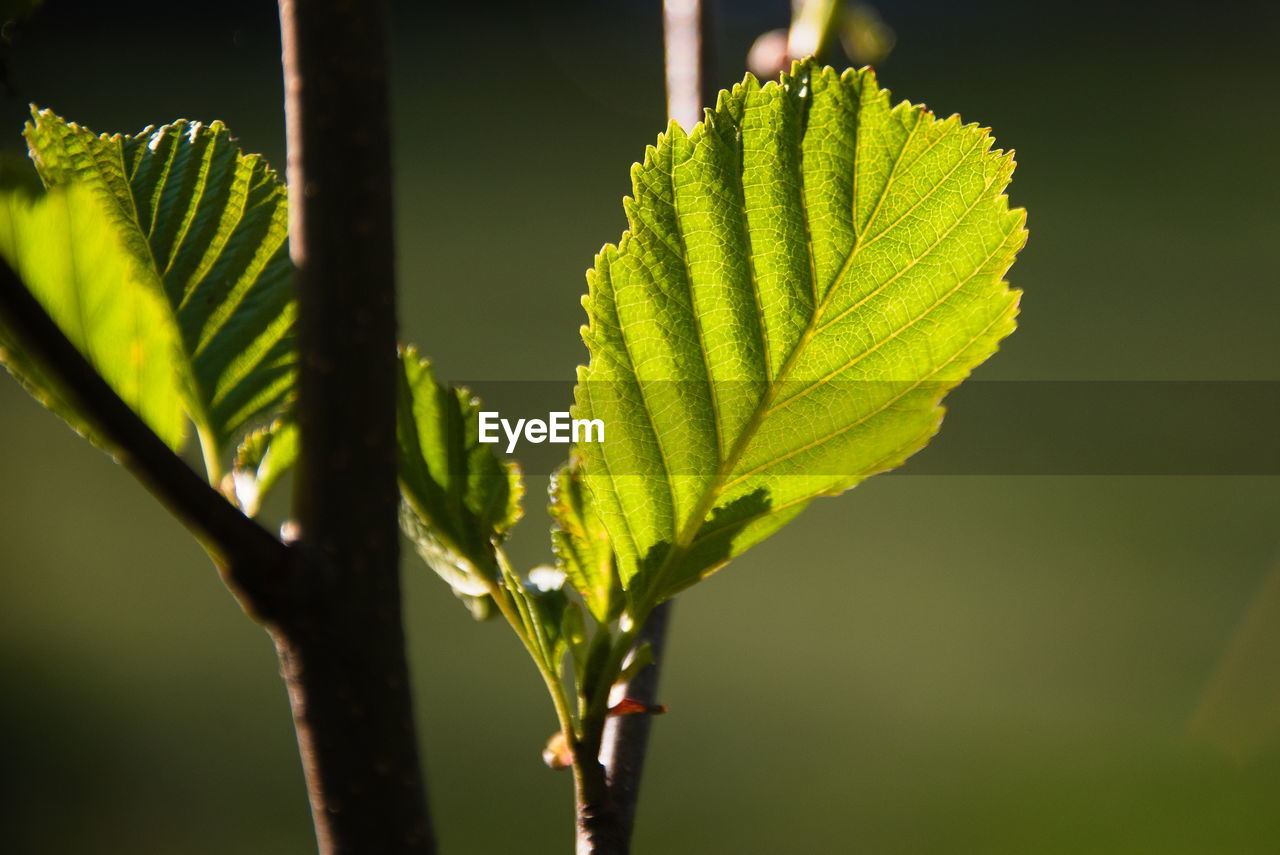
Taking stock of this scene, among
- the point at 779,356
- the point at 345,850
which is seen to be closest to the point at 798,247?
the point at 779,356

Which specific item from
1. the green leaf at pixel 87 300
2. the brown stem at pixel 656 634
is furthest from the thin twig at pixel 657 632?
the green leaf at pixel 87 300

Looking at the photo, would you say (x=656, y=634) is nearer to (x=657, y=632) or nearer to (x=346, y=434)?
(x=657, y=632)

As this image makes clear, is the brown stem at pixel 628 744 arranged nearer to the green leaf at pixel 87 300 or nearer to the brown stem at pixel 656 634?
the brown stem at pixel 656 634

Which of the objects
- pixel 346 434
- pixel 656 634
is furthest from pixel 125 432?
pixel 656 634

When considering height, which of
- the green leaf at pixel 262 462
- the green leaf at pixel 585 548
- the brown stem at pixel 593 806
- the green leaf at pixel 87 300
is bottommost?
the brown stem at pixel 593 806

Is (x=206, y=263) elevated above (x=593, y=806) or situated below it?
above

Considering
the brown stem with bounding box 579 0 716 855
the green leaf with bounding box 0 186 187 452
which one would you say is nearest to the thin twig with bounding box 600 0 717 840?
the brown stem with bounding box 579 0 716 855
